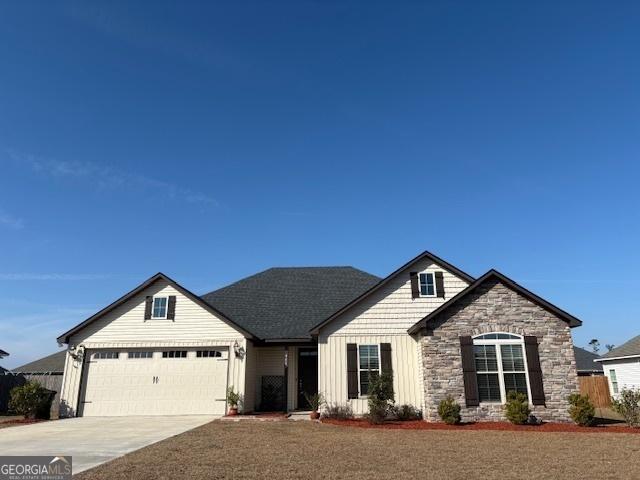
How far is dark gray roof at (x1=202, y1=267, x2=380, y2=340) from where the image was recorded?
20516mm

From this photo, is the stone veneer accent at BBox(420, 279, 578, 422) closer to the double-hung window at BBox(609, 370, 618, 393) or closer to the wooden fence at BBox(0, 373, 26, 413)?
the double-hung window at BBox(609, 370, 618, 393)

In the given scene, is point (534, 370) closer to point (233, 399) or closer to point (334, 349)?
point (334, 349)

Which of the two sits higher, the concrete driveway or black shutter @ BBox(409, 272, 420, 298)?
black shutter @ BBox(409, 272, 420, 298)

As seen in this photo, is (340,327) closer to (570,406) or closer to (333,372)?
(333,372)

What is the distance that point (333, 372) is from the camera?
55.8ft

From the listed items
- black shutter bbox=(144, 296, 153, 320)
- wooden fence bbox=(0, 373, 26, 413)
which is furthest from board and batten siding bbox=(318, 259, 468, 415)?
wooden fence bbox=(0, 373, 26, 413)

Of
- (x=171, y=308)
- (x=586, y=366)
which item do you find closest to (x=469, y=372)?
(x=171, y=308)

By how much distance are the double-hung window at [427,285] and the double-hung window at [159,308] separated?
10884 millimetres

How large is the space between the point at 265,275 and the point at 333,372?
31.3 ft

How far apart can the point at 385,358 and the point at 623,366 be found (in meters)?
18.8

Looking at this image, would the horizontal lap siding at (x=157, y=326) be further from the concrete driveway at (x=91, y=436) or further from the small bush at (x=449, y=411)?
the small bush at (x=449, y=411)

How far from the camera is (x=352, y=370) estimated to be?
16.9 metres

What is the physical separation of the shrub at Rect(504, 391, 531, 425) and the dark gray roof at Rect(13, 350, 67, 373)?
27.2 meters

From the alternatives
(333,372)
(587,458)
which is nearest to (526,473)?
(587,458)
